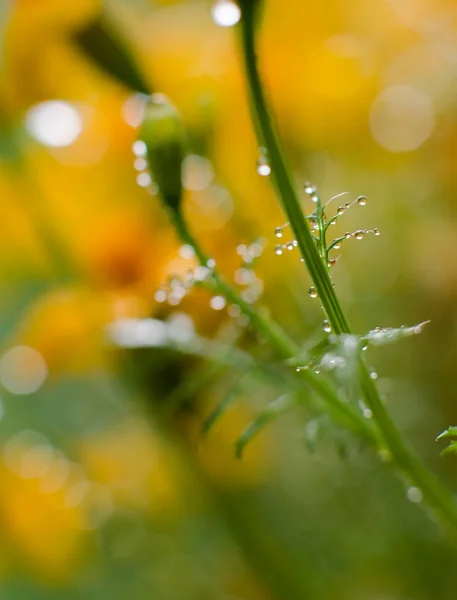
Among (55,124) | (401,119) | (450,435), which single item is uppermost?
(55,124)

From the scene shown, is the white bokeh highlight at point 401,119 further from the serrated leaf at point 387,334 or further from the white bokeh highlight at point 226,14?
the serrated leaf at point 387,334

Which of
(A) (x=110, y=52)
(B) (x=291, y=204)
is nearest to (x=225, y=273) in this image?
(A) (x=110, y=52)

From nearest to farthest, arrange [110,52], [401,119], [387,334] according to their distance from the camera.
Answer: [387,334]
[110,52]
[401,119]

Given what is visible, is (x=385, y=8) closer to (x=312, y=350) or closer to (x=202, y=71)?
(x=202, y=71)

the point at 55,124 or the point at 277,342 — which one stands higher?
the point at 55,124

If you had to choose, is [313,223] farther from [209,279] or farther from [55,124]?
[55,124]

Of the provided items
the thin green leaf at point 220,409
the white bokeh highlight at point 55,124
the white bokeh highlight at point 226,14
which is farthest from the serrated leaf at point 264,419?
the white bokeh highlight at point 55,124

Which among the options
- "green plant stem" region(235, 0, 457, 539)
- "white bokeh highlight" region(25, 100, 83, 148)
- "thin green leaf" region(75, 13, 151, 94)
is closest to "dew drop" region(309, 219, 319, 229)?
"green plant stem" region(235, 0, 457, 539)
